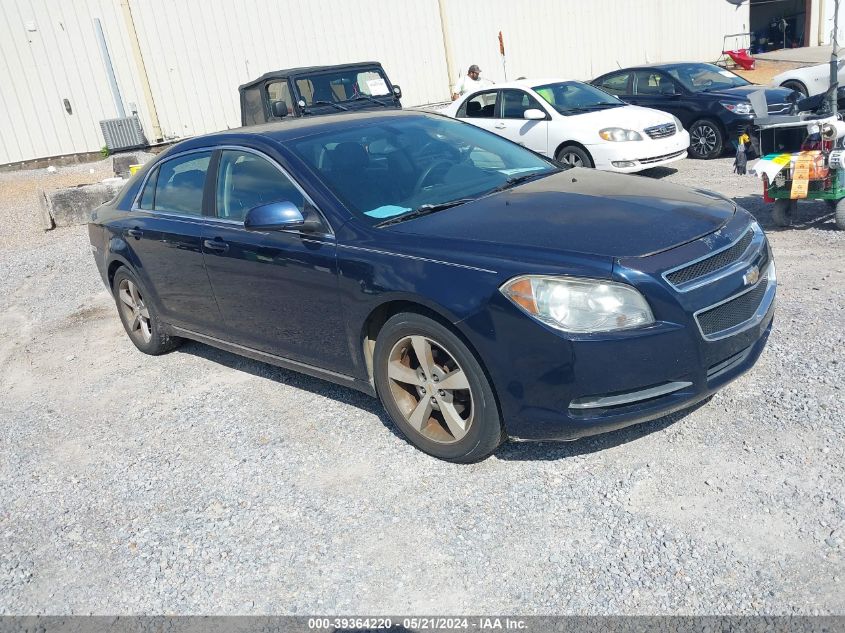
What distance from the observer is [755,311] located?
362cm

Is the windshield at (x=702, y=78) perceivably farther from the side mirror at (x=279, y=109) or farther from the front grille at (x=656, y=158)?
the side mirror at (x=279, y=109)

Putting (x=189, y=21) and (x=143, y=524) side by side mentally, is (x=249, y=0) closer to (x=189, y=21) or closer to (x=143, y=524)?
(x=189, y=21)

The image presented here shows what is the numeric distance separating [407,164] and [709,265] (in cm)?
179

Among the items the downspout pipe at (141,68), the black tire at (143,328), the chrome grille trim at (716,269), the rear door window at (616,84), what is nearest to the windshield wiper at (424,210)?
the chrome grille trim at (716,269)

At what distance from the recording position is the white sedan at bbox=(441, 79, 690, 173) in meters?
10.2

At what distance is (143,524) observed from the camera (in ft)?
12.1

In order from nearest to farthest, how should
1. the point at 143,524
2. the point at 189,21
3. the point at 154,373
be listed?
the point at 143,524, the point at 154,373, the point at 189,21

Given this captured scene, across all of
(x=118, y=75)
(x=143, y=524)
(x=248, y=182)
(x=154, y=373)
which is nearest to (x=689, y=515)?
(x=143, y=524)

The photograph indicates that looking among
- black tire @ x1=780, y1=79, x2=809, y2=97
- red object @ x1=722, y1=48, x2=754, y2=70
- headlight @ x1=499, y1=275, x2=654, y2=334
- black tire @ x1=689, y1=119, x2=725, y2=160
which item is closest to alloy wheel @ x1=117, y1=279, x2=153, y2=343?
headlight @ x1=499, y1=275, x2=654, y2=334

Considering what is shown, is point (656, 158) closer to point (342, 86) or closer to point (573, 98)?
point (573, 98)

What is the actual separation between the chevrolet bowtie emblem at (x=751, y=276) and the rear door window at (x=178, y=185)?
126 inches

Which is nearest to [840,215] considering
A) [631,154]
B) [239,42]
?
[631,154]

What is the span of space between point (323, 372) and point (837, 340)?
9.88ft

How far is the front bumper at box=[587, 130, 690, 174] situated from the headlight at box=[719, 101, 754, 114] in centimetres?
184
